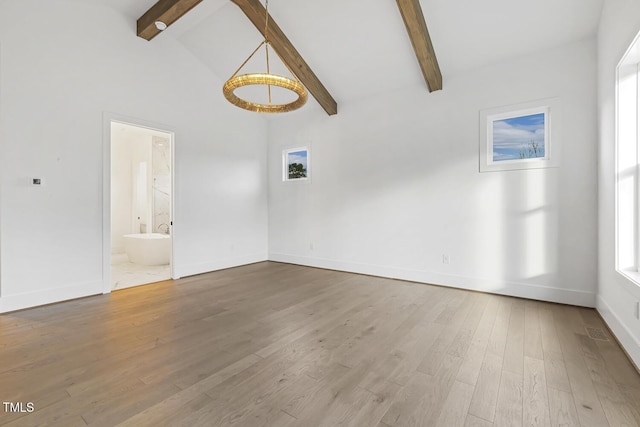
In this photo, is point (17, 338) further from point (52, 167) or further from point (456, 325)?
point (456, 325)

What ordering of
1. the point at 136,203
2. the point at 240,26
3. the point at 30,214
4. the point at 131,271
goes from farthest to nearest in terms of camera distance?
the point at 136,203, the point at 131,271, the point at 240,26, the point at 30,214

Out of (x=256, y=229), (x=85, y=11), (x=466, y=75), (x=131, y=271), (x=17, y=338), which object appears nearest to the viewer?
(x=17, y=338)

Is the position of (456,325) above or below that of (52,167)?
below

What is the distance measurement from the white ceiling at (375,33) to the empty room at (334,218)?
3 centimetres

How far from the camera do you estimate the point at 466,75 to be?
13.2 feet

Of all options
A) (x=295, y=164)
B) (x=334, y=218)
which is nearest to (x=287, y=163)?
(x=295, y=164)

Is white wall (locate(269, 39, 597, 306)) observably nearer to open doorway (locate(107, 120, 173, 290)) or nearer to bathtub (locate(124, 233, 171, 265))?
bathtub (locate(124, 233, 171, 265))

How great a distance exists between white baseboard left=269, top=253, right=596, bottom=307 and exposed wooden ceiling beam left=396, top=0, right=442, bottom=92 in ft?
9.20

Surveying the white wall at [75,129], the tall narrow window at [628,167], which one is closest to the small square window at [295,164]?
the white wall at [75,129]

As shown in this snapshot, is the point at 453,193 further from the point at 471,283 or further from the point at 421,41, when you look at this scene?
the point at 421,41

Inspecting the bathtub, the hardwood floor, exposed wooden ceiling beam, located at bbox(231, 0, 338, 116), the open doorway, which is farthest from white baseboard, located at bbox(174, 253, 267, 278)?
exposed wooden ceiling beam, located at bbox(231, 0, 338, 116)

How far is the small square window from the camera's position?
584 cm

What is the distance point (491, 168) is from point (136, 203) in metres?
8.06

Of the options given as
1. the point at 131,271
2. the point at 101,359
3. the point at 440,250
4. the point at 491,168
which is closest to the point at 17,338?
the point at 101,359
